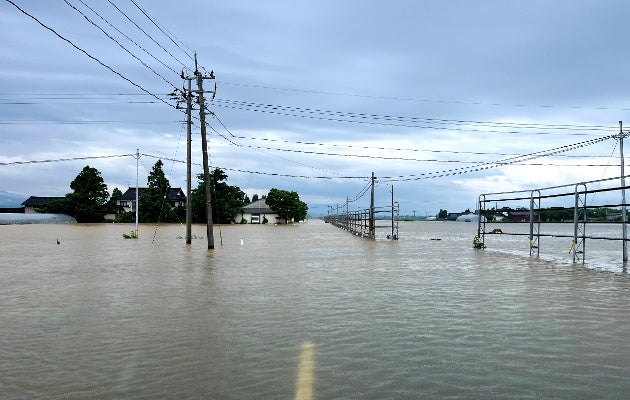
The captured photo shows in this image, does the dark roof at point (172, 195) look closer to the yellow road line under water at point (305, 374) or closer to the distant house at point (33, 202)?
the distant house at point (33, 202)

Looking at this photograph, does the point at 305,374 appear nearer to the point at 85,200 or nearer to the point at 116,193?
the point at 85,200

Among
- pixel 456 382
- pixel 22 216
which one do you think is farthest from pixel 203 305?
pixel 22 216

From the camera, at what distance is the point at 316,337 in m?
7.32

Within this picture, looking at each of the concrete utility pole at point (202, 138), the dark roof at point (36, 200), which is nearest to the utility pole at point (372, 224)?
the concrete utility pole at point (202, 138)

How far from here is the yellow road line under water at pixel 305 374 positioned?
488 centimetres

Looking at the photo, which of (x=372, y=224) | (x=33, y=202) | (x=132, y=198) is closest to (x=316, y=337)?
(x=372, y=224)

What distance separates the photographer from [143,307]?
998cm

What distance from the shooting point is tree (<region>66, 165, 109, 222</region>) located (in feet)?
330

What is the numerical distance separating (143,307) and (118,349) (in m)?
3.37

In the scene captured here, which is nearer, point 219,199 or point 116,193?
point 219,199

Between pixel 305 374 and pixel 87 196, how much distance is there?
105581mm

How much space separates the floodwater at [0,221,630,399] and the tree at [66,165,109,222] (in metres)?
93.2

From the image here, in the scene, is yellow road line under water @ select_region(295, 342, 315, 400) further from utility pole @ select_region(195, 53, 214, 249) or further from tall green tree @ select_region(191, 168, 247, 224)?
tall green tree @ select_region(191, 168, 247, 224)

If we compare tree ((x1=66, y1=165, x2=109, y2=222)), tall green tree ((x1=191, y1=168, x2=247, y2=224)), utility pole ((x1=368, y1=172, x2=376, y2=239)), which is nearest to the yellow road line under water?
utility pole ((x1=368, y1=172, x2=376, y2=239))
